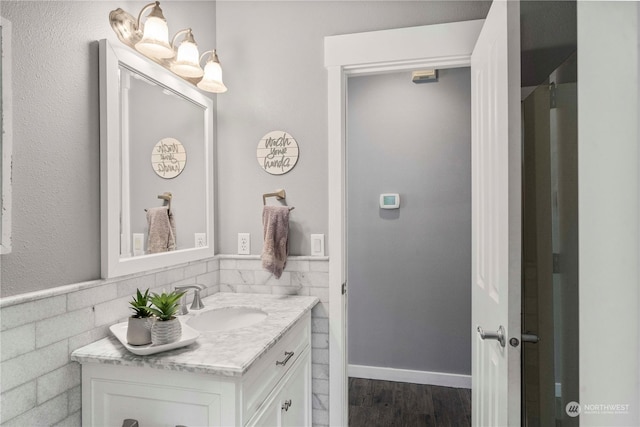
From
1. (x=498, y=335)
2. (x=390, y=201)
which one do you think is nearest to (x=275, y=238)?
(x=498, y=335)

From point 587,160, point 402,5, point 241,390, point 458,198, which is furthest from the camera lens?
point 458,198

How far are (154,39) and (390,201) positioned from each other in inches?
75.5

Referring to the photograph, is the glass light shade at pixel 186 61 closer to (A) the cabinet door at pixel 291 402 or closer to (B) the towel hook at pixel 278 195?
(B) the towel hook at pixel 278 195

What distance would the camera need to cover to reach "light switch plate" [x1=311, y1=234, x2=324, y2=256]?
6.35 feet

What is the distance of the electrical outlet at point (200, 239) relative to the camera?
6.09ft

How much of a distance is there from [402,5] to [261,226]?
4.44ft

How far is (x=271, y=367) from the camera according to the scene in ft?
4.36

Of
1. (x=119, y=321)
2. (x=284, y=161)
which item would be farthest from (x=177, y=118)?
(x=119, y=321)

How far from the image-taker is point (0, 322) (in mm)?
949

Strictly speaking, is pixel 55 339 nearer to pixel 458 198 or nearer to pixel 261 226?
pixel 261 226

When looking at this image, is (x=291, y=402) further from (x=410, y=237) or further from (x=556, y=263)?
(x=410, y=237)

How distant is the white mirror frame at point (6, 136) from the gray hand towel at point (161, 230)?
55 centimetres
